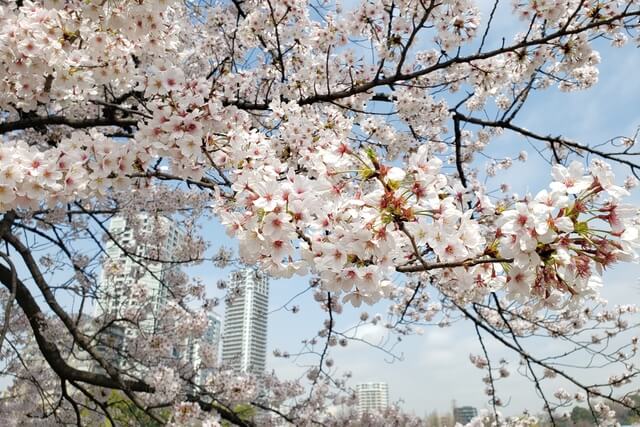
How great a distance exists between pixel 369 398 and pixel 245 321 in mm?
6507

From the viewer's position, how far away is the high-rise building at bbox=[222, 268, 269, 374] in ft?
23.1

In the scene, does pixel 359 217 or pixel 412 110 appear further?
pixel 412 110

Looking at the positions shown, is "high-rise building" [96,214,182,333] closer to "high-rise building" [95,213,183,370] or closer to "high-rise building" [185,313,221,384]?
"high-rise building" [95,213,183,370]

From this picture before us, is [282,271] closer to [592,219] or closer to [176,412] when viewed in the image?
[592,219]

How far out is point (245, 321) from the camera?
8.18 meters

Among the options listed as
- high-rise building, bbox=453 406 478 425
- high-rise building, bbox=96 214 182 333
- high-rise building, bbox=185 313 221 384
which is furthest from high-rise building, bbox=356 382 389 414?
high-rise building, bbox=96 214 182 333

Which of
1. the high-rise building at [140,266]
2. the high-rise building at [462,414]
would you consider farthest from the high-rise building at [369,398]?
the high-rise building at [140,266]

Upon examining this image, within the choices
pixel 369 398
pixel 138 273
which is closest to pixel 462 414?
pixel 369 398

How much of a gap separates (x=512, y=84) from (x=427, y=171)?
12.8ft

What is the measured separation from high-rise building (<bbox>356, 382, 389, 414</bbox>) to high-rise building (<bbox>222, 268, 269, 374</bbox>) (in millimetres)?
2343

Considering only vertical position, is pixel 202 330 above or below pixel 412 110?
below

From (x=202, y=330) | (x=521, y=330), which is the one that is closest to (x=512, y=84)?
(x=521, y=330)

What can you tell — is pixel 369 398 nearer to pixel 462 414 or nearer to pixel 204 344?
pixel 462 414

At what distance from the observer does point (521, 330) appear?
771cm
